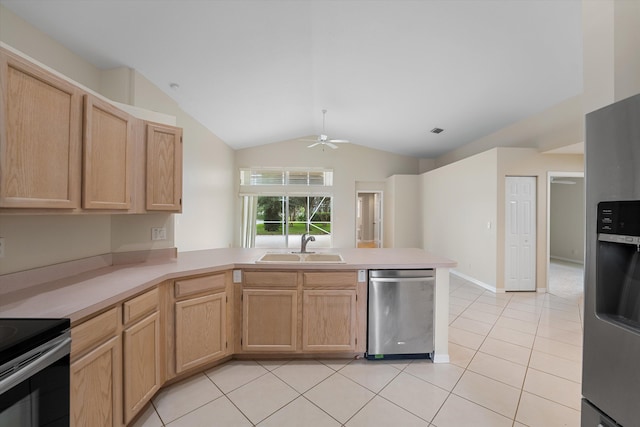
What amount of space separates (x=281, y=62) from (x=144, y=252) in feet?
8.85

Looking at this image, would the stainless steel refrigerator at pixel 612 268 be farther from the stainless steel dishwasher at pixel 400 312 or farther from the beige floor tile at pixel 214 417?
the beige floor tile at pixel 214 417

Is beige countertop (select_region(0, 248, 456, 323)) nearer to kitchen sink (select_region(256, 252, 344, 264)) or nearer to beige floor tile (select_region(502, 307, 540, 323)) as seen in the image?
kitchen sink (select_region(256, 252, 344, 264))

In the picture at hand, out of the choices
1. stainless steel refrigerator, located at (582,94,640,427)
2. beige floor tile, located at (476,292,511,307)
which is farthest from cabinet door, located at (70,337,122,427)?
beige floor tile, located at (476,292,511,307)

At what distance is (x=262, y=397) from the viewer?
1.78 m

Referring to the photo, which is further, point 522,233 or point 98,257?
point 522,233

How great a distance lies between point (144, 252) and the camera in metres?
2.23

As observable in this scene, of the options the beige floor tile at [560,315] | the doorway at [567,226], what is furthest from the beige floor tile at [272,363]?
the doorway at [567,226]

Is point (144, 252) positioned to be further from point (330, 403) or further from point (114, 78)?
point (330, 403)

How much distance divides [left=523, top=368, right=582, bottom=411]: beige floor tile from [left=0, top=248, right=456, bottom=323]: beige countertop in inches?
41.1

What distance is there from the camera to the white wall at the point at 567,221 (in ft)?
21.1

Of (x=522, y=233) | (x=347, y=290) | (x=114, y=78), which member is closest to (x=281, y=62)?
(x=114, y=78)

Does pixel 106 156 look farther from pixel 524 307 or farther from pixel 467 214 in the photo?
pixel 467 214

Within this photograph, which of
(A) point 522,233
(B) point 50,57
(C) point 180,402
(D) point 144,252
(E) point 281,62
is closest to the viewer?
(C) point 180,402

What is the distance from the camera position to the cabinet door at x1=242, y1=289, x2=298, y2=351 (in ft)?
6.95
